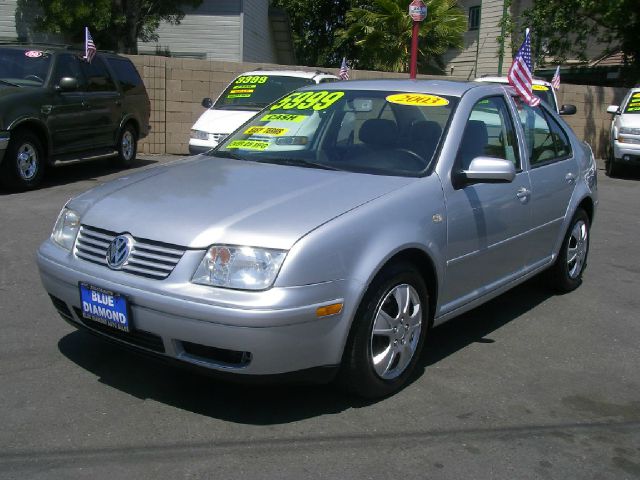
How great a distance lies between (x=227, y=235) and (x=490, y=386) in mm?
1820

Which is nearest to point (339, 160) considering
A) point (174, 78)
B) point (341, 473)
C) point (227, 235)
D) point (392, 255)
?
point (392, 255)

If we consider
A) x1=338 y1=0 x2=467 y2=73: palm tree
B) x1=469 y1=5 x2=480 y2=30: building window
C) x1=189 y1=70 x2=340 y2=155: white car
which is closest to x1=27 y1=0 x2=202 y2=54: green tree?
x1=338 y1=0 x2=467 y2=73: palm tree

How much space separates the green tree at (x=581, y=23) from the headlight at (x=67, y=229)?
17.5 m

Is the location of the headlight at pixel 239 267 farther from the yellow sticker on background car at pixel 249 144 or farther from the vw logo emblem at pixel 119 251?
the yellow sticker on background car at pixel 249 144

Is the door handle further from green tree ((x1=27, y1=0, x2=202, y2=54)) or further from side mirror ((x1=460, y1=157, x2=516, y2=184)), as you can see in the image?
green tree ((x1=27, y1=0, x2=202, y2=54))

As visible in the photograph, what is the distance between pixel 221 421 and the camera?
367 cm

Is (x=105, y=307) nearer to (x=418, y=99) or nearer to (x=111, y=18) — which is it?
(x=418, y=99)

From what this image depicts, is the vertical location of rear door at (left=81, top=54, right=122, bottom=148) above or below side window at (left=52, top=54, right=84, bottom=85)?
below

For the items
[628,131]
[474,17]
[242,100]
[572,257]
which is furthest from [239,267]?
[474,17]

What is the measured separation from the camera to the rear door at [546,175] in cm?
524

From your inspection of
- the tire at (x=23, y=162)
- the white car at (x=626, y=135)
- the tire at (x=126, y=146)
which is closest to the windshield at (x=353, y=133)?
the tire at (x=23, y=162)

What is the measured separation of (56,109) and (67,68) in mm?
826

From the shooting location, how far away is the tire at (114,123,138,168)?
1206 cm

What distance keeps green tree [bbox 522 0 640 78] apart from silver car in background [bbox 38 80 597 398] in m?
15.6
